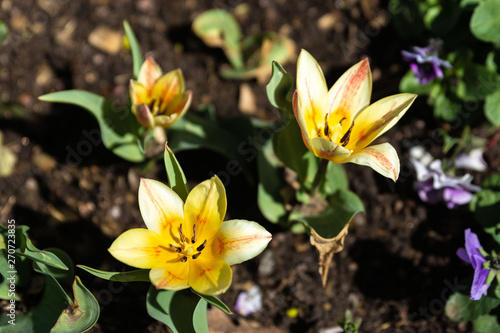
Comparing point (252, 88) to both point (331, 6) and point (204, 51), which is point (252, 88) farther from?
point (331, 6)

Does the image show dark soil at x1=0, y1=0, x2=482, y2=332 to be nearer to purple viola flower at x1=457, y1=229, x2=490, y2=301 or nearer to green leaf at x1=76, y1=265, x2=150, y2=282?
purple viola flower at x1=457, y1=229, x2=490, y2=301

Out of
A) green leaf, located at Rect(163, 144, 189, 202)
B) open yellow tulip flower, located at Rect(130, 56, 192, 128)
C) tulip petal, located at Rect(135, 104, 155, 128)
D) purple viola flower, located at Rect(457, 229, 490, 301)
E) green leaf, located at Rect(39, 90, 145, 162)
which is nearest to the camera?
green leaf, located at Rect(163, 144, 189, 202)

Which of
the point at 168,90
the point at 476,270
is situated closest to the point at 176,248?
the point at 168,90

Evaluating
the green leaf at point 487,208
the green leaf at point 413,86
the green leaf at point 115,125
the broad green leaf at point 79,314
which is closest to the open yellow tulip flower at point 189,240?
the broad green leaf at point 79,314

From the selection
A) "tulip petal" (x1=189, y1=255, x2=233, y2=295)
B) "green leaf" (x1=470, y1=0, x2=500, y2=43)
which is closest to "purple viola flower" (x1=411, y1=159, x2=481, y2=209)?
"green leaf" (x1=470, y1=0, x2=500, y2=43)

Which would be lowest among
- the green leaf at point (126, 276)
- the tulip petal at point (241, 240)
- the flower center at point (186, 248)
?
the green leaf at point (126, 276)

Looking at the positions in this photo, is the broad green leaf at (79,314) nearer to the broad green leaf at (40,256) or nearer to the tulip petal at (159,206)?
the broad green leaf at (40,256)
